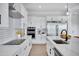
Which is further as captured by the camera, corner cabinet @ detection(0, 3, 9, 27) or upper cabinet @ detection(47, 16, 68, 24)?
upper cabinet @ detection(47, 16, 68, 24)

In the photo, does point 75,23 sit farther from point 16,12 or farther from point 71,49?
point 16,12

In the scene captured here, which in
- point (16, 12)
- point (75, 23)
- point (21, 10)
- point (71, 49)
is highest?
point (21, 10)

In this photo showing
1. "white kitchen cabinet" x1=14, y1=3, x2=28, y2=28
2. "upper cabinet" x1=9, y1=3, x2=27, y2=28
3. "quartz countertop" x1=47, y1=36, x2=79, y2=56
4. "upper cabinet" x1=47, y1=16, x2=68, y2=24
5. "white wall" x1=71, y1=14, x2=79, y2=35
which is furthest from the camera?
"upper cabinet" x1=47, y1=16, x2=68, y2=24

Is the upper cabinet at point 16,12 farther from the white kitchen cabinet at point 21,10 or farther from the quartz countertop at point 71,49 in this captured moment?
the quartz countertop at point 71,49

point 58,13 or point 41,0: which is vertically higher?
point 58,13

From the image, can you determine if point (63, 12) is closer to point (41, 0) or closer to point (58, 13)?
point (58, 13)

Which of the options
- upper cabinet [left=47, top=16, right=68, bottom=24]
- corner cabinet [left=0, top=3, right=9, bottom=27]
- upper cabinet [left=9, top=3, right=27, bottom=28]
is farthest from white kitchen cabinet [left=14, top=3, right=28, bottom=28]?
upper cabinet [left=47, top=16, right=68, bottom=24]

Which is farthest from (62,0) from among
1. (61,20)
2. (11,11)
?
(61,20)

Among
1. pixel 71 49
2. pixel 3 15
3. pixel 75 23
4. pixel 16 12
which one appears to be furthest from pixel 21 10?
pixel 71 49

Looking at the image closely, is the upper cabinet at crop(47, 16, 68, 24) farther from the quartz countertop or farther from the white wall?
the quartz countertop

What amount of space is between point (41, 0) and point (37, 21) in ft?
18.5

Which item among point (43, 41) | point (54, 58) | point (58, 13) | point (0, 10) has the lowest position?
point (43, 41)

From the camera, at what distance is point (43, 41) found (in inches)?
284

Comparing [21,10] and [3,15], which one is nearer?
[3,15]
